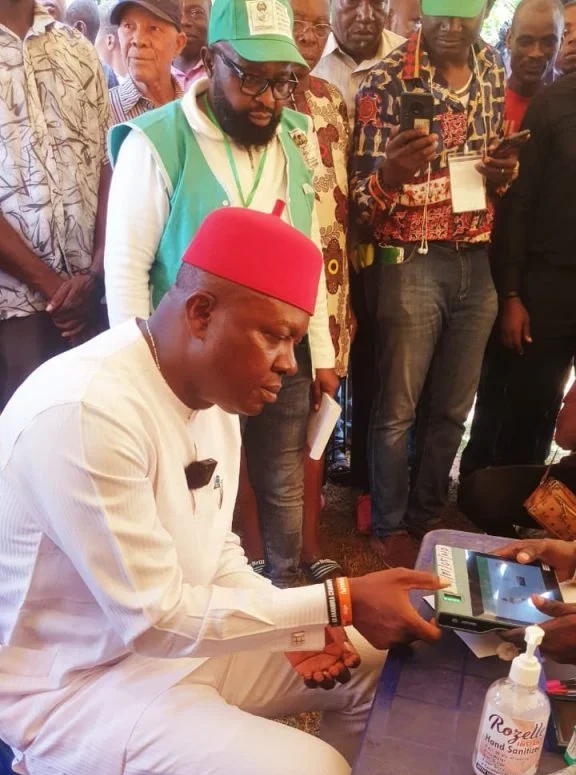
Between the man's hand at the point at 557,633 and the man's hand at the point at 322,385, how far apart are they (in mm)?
1151

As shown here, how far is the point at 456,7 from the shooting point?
7.33ft

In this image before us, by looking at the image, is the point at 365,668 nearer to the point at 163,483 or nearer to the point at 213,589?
the point at 213,589

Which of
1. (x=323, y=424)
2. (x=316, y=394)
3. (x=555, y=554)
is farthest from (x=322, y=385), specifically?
(x=555, y=554)

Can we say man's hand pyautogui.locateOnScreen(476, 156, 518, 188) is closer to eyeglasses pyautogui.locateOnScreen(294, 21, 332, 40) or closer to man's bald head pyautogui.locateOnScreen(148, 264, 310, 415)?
eyeglasses pyautogui.locateOnScreen(294, 21, 332, 40)

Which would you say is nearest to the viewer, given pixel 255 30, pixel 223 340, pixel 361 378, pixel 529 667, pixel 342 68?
pixel 529 667

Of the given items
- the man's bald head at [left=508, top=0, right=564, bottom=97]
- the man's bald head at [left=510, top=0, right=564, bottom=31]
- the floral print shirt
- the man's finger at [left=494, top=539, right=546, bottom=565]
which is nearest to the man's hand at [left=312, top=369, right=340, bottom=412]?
the floral print shirt

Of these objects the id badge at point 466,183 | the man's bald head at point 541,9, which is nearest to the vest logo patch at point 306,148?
the id badge at point 466,183

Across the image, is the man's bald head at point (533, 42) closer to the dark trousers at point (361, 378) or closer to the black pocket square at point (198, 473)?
the dark trousers at point (361, 378)

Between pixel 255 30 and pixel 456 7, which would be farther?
pixel 456 7

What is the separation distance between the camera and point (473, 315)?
101 inches

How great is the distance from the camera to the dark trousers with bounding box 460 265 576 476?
2.75m

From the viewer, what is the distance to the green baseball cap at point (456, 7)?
2.23 metres

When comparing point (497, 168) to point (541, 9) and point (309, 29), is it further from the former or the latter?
point (541, 9)

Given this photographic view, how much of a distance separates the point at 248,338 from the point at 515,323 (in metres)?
1.77
